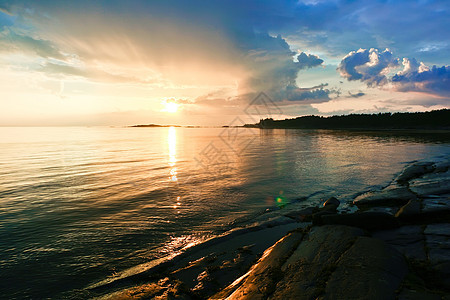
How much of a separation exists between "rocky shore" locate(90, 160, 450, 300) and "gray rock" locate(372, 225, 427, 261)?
0.08 feet

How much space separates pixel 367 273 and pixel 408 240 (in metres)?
3.74

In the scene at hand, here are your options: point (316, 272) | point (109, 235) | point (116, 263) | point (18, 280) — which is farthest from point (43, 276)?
point (316, 272)

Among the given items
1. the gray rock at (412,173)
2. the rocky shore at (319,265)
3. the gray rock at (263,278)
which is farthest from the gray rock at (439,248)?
the gray rock at (412,173)

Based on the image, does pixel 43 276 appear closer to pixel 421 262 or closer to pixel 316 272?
pixel 316 272

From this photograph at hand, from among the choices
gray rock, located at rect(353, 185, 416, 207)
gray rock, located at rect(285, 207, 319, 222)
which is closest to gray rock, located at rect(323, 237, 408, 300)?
gray rock, located at rect(285, 207, 319, 222)

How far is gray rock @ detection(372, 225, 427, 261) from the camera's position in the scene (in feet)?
23.2

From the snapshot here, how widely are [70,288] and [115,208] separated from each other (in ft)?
24.8

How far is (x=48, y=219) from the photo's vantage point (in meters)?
12.6

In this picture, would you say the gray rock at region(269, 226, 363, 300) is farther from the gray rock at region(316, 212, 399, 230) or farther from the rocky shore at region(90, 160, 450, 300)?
the gray rock at region(316, 212, 399, 230)

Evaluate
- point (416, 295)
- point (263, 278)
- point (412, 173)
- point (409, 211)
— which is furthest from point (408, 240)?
point (412, 173)

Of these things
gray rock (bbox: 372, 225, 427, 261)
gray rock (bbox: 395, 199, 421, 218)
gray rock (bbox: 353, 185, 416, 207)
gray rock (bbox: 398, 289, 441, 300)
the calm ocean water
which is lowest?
the calm ocean water

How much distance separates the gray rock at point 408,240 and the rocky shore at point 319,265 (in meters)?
0.03

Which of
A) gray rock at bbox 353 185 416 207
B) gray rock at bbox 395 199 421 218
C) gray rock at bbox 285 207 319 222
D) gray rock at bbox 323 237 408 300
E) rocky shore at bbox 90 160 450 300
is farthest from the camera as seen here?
gray rock at bbox 353 185 416 207

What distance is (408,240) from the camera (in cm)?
802
